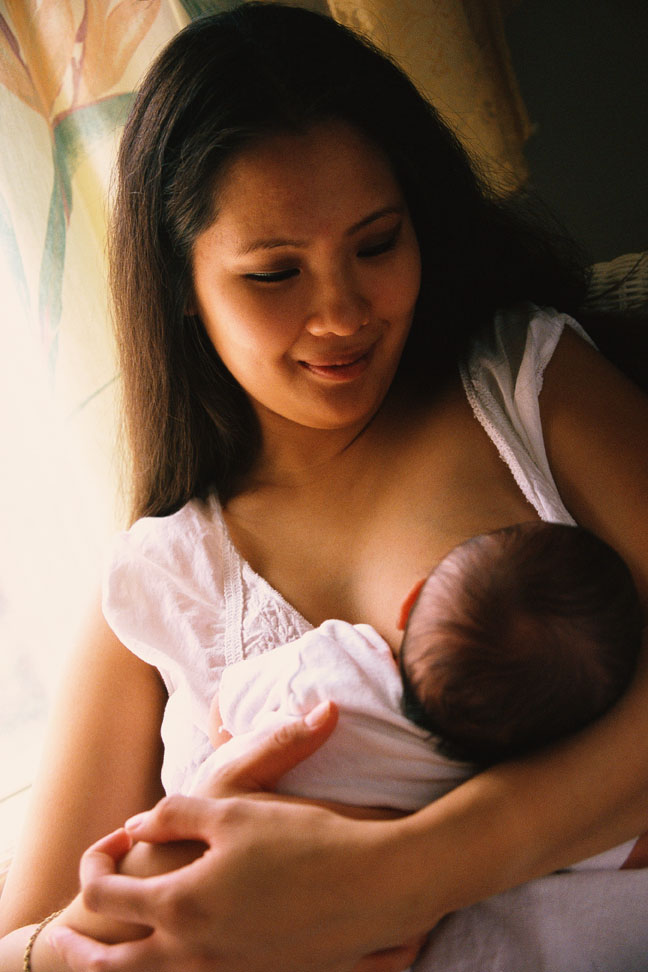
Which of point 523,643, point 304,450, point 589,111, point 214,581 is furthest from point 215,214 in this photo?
point 589,111

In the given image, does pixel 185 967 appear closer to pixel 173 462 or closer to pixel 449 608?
pixel 449 608

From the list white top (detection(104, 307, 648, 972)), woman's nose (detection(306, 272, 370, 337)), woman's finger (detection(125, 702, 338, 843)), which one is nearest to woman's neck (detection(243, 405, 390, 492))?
white top (detection(104, 307, 648, 972))

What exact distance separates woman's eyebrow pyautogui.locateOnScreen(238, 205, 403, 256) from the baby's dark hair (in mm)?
458

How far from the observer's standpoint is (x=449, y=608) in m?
0.91

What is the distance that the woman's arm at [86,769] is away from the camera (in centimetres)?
119

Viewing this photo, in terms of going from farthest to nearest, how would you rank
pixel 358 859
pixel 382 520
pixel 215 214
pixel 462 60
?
1. pixel 462 60
2. pixel 382 520
3. pixel 215 214
4. pixel 358 859

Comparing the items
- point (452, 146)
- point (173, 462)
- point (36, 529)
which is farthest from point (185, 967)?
point (452, 146)

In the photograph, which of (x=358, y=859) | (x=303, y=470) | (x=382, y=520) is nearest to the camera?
(x=358, y=859)

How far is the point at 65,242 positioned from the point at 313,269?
693 millimetres

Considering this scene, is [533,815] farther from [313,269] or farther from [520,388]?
[313,269]

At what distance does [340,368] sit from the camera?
1177 mm

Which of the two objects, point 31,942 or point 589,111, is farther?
point 589,111

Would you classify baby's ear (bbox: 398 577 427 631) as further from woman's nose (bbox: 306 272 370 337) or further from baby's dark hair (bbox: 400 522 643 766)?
woman's nose (bbox: 306 272 370 337)

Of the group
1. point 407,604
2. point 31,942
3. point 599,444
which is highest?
point 599,444
